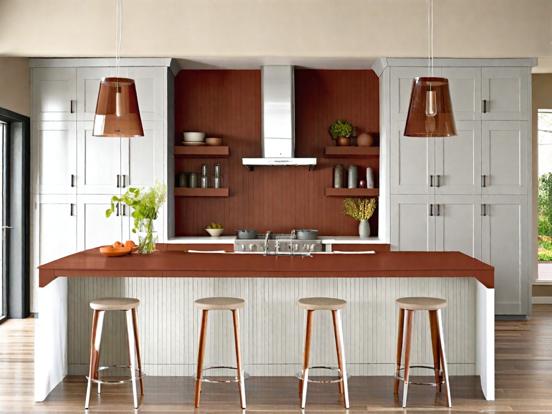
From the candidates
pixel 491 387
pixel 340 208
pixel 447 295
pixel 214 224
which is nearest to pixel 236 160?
pixel 214 224

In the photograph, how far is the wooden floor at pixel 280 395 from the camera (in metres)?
4.35

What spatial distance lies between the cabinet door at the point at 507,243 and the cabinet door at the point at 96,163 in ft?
11.8

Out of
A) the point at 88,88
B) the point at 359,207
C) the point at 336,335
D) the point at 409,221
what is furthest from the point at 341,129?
the point at 336,335

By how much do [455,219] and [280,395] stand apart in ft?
10.6

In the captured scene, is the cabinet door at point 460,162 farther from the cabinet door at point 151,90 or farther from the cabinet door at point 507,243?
the cabinet door at point 151,90

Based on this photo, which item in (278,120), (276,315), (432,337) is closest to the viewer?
(432,337)

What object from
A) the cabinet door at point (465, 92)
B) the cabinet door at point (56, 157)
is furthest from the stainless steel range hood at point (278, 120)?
the cabinet door at point (56, 157)

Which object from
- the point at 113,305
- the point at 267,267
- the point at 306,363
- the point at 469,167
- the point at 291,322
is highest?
the point at 469,167

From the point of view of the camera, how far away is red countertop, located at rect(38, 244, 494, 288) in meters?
4.44

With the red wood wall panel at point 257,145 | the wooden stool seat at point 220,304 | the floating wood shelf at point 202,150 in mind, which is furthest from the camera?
the red wood wall panel at point 257,145

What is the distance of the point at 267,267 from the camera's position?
453 cm

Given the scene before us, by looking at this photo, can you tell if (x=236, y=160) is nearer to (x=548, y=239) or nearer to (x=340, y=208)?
(x=340, y=208)

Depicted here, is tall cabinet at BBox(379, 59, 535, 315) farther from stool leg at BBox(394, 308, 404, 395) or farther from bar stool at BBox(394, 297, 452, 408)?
stool leg at BBox(394, 308, 404, 395)

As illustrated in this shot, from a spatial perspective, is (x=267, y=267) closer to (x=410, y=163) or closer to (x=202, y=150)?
(x=410, y=163)
